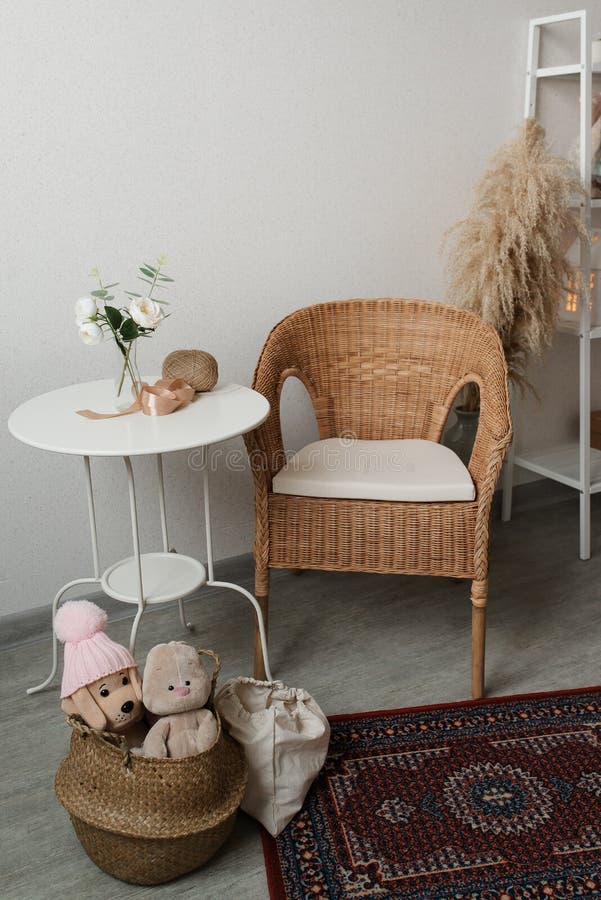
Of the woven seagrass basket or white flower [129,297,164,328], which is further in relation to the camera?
white flower [129,297,164,328]

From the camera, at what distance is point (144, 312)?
1.70 meters

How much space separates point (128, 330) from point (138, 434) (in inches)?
8.7

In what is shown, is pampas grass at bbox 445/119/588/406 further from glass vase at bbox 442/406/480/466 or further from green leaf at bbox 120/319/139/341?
green leaf at bbox 120/319/139/341

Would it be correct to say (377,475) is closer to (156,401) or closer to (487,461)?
(487,461)

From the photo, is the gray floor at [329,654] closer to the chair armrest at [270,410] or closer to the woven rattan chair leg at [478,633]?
the woven rattan chair leg at [478,633]

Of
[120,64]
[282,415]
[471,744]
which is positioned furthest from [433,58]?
[471,744]

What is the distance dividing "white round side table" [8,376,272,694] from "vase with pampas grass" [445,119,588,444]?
81 cm

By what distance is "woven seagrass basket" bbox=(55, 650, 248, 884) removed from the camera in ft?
4.61

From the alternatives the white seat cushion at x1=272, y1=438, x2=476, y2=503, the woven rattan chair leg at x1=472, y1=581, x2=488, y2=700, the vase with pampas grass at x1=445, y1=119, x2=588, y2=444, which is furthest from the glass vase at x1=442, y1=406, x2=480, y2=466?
the woven rattan chair leg at x1=472, y1=581, x2=488, y2=700

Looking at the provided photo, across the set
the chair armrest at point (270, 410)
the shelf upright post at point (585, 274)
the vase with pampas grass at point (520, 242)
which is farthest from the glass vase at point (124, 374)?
the shelf upright post at point (585, 274)

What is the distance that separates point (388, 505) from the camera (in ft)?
6.30

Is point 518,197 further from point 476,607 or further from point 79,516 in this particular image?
point 79,516

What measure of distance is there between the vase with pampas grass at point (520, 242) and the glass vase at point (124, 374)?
1.04 meters

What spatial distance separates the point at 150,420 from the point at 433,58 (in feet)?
4.71
